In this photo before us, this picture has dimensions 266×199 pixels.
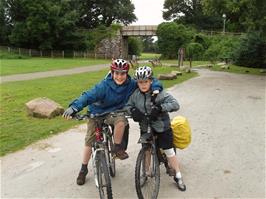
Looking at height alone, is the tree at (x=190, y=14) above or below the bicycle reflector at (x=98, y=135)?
above

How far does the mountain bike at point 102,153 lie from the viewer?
15.1 feet

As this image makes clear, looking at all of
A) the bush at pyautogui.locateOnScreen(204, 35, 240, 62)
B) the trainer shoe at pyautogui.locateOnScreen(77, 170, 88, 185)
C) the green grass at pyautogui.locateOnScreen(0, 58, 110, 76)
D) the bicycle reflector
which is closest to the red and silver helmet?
the bicycle reflector

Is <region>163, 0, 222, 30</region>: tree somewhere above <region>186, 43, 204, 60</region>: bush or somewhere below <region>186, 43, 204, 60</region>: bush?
above

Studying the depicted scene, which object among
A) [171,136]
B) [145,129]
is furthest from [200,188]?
[145,129]

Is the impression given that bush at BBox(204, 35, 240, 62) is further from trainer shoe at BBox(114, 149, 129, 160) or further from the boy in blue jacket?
trainer shoe at BBox(114, 149, 129, 160)

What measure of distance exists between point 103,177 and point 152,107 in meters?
0.98

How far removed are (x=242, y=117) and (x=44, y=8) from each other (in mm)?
48153

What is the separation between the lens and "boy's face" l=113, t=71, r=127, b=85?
4980 mm

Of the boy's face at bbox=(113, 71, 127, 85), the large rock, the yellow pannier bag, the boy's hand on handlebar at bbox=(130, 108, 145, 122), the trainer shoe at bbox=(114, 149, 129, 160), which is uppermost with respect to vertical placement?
the boy's face at bbox=(113, 71, 127, 85)

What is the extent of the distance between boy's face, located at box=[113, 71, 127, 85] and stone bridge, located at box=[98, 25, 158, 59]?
183 ft

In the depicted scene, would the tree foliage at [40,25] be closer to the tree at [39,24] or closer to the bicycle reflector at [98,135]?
the tree at [39,24]

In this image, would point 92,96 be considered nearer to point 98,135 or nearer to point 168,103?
point 98,135

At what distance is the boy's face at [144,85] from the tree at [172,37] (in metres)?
52.1

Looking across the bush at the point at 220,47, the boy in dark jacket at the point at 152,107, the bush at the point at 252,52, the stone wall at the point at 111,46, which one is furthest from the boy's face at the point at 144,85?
the stone wall at the point at 111,46
